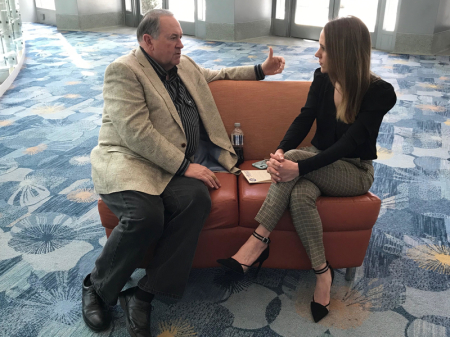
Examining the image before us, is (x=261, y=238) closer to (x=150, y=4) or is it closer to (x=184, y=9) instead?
(x=184, y=9)

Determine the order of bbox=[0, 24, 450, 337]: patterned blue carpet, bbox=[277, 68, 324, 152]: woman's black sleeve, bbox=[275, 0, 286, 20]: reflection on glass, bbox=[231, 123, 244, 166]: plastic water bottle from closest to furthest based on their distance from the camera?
bbox=[0, 24, 450, 337]: patterned blue carpet < bbox=[277, 68, 324, 152]: woman's black sleeve < bbox=[231, 123, 244, 166]: plastic water bottle < bbox=[275, 0, 286, 20]: reflection on glass

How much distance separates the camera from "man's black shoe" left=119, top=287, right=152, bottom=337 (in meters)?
1.86

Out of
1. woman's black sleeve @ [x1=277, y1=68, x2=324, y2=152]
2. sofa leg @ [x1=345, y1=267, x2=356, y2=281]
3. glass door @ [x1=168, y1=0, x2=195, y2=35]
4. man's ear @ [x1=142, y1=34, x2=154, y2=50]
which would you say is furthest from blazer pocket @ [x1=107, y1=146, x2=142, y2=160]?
glass door @ [x1=168, y1=0, x2=195, y2=35]

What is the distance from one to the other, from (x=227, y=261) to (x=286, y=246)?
0.31 m

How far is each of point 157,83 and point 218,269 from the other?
999mm

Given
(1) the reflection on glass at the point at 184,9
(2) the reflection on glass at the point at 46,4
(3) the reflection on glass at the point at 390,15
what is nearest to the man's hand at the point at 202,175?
(3) the reflection on glass at the point at 390,15

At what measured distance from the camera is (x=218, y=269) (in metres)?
2.35

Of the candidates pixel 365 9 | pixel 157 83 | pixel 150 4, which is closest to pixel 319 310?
pixel 157 83

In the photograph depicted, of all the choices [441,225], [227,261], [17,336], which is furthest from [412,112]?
[17,336]

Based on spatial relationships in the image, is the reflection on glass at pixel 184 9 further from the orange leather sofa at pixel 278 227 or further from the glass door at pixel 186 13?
the orange leather sofa at pixel 278 227

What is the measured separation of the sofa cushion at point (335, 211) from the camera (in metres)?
2.06

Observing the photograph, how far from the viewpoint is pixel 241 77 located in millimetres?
2682

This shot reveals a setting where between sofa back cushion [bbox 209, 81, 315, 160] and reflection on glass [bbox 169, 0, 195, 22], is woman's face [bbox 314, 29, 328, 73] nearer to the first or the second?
sofa back cushion [bbox 209, 81, 315, 160]

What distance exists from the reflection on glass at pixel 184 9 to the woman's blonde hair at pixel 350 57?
8015 mm
